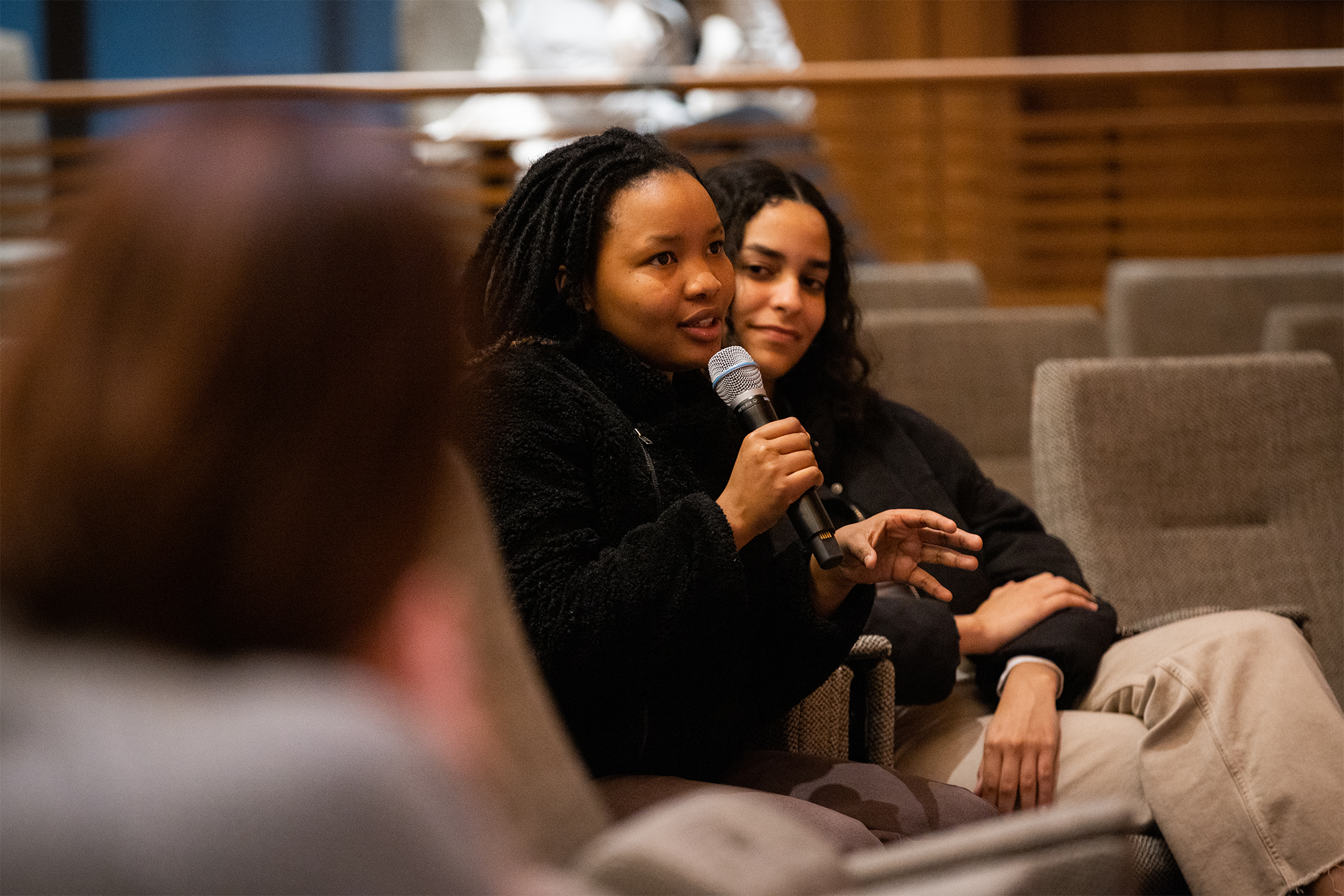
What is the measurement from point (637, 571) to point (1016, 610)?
2.43 ft

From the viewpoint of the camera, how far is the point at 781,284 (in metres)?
1.86

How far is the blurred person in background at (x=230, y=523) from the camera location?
51cm

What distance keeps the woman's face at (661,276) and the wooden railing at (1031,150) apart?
269cm

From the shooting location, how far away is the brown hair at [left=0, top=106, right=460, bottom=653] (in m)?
0.58

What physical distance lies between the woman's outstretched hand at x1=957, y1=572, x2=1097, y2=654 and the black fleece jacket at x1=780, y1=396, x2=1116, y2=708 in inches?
0.5

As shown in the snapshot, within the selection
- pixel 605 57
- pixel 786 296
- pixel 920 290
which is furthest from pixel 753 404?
pixel 605 57

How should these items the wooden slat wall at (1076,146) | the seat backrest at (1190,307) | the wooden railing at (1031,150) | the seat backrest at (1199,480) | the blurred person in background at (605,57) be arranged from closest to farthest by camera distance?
the seat backrest at (1199,480) < the seat backrest at (1190,307) < the wooden railing at (1031,150) < the blurred person in background at (605,57) < the wooden slat wall at (1076,146)

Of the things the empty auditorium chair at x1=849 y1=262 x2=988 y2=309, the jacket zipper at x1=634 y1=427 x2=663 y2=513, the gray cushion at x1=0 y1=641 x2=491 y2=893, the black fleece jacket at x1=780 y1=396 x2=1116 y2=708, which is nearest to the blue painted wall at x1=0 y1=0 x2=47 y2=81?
the empty auditorium chair at x1=849 y1=262 x2=988 y2=309

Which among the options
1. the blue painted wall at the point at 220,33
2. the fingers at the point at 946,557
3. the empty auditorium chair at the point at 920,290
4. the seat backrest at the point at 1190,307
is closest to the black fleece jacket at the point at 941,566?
the fingers at the point at 946,557

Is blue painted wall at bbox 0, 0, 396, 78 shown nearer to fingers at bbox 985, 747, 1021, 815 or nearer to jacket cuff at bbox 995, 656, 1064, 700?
jacket cuff at bbox 995, 656, 1064, 700

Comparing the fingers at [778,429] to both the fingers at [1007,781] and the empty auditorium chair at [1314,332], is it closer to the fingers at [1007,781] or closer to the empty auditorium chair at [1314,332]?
the fingers at [1007,781]

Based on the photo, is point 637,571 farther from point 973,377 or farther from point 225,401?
point 973,377

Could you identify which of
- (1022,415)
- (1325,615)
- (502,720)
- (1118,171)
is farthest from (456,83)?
(1118,171)

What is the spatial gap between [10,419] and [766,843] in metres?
0.42
